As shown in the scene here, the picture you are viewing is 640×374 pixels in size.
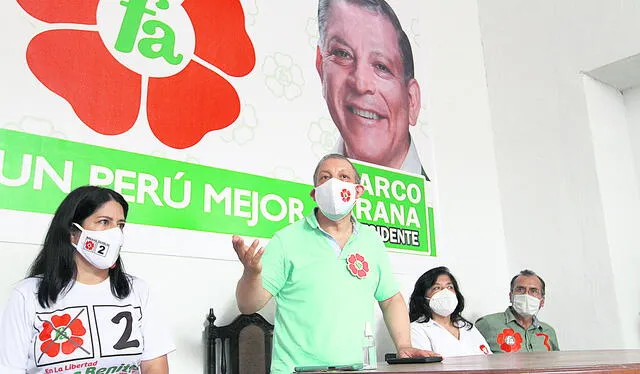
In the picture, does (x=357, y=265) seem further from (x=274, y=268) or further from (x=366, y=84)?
(x=366, y=84)

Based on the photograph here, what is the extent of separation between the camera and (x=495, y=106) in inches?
187

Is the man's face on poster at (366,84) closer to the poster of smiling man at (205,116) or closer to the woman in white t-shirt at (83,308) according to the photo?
the poster of smiling man at (205,116)

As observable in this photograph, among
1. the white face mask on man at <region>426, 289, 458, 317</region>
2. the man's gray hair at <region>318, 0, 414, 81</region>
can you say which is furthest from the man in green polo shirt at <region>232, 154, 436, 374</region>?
the man's gray hair at <region>318, 0, 414, 81</region>

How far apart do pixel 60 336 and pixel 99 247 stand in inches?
11.3

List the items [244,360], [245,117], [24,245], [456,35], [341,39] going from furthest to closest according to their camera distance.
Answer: [456,35] < [341,39] < [245,117] < [244,360] < [24,245]

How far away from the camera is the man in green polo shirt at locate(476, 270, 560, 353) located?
3.50 metres

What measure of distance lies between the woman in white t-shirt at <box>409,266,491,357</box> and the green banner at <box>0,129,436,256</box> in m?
0.44

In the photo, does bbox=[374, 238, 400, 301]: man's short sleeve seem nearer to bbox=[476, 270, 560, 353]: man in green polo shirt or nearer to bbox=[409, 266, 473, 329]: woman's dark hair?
bbox=[409, 266, 473, 329]: woman's dark hair

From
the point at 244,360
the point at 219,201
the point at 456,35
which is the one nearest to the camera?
the point at 244,360

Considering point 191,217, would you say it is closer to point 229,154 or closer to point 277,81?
point 229,154

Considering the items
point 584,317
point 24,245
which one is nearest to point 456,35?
point 584,317

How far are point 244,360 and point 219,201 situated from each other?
0.73m

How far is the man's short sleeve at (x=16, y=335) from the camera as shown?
70.7 inches

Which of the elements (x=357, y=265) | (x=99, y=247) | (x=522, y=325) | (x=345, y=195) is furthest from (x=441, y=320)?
(x=99, y=247)
